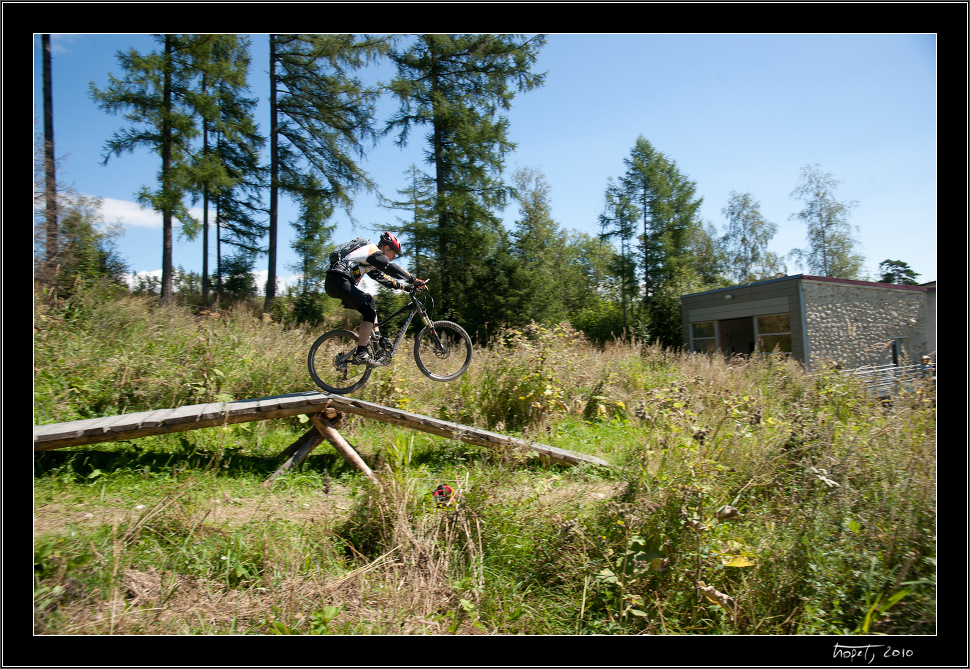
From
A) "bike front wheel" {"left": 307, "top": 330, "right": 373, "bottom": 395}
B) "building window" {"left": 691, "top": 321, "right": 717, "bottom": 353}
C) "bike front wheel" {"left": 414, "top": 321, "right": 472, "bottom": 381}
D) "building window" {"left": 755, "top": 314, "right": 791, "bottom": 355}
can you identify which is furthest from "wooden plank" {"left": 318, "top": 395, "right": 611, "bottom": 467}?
"building window" {"left": 691, "top": 321, "right": 717, "bottom": 353}

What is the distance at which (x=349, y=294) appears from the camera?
5285mm

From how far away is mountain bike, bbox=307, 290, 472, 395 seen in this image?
226 inches

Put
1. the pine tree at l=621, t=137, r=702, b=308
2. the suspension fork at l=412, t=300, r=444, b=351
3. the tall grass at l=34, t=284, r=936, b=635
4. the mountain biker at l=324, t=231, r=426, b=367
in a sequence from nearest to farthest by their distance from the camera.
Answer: the tall grass at l=34, t=284, r=936, b=635
the mountain biker at l=324, t=231, r=426, b=367
the suspension fork at l=412, t=300, r=444, b=351
the pine tree at l=621, t=137, r=702, b=308

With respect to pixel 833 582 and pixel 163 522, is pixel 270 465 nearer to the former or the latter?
pixel 163 522

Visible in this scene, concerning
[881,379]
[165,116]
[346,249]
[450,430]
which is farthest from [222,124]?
[881,379]

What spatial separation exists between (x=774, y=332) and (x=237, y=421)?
1533cm

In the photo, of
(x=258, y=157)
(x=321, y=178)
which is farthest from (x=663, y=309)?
(x=258, y=157)

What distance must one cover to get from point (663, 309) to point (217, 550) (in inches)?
805

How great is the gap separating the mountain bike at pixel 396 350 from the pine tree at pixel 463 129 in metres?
7.57

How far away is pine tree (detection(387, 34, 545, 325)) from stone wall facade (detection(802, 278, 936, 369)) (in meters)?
9.58

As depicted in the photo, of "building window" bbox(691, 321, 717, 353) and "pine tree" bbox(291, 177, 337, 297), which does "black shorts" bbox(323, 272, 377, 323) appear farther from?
Answer: "building window" bbox(691, 321, 717, 353)

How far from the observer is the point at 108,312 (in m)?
7.42

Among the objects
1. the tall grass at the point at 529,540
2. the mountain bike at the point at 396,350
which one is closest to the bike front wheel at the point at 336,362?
the mountain bike at the point at 396,350

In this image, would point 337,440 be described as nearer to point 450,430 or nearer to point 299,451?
point 299,451
